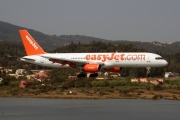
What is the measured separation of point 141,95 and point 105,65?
11034mm

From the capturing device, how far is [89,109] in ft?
242

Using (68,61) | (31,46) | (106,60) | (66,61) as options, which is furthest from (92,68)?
(31,46)

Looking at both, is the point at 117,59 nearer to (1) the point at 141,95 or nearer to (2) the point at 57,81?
(1) the point at 141,95

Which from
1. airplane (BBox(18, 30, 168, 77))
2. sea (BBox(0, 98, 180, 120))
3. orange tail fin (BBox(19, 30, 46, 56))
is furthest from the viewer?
orange tail fin (BBox(19, 30, 46, 56))

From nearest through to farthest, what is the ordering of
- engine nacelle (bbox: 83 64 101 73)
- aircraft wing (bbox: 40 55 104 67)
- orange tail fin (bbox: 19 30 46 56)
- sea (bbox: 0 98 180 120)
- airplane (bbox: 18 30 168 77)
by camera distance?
1. sea (bbox: 0 98 180 120)
2. engine nacelle (bbox: 83 64 101 73)
3. airplane (bbox: 18 30 168 77)
4. aircraft wing (bbox: 40 55 104 67)
5. orange tail fin (bbox: 19 30 46 56)

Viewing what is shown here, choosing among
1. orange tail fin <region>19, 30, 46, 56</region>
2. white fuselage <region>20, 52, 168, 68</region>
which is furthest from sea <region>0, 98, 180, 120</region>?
orange tail fin <region>19, 30, 46, 56</region>

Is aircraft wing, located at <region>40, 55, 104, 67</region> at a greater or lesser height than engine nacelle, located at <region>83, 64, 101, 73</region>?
greater

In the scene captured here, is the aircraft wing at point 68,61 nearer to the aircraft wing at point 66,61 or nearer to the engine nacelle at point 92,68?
the aircraft wing at point 66,61

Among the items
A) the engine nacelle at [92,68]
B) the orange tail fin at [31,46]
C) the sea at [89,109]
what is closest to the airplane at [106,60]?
the engine nacelle at [92,68]

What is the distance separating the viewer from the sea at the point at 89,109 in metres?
64.4

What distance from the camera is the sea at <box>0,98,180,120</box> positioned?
64375mm

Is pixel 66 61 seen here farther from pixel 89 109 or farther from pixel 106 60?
pixel 89 109

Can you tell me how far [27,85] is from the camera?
361 feet

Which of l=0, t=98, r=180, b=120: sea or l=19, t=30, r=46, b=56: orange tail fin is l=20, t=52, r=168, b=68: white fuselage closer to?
l=0, t=98, r=180, b=120: sea
